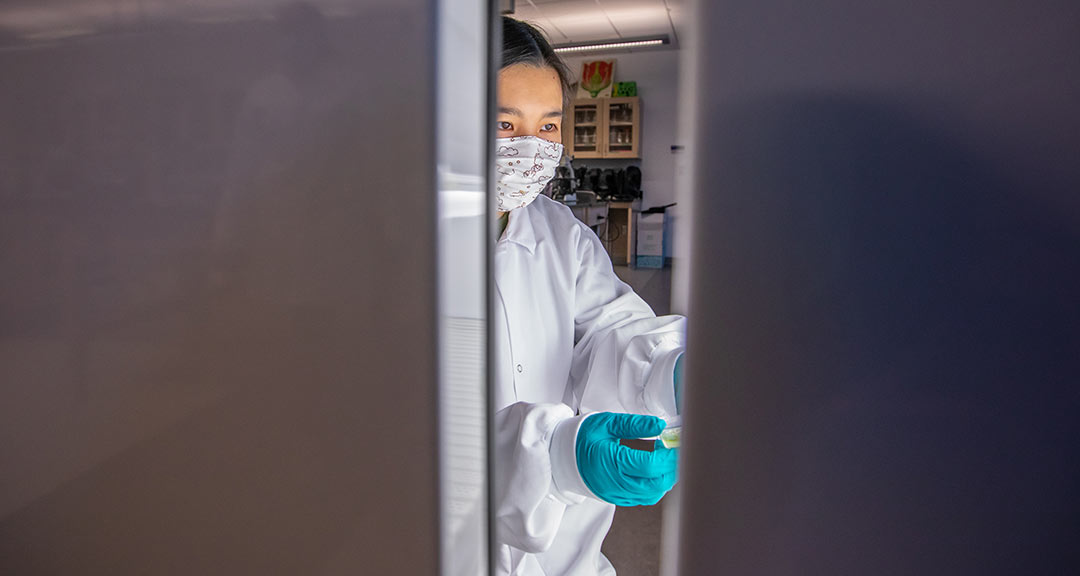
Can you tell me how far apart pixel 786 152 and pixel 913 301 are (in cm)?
9

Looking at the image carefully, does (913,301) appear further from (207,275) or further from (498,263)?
(498,263)

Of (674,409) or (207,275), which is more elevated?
(207,275)

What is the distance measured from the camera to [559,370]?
1101 mm

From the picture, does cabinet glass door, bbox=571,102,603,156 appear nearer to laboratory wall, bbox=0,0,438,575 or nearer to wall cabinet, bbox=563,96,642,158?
wall cabinet, bbox=563,96,642,158

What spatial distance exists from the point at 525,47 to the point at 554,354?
55cm

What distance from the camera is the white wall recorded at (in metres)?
6.71

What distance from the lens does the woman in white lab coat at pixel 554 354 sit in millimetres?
540

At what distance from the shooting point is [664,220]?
6363 mm

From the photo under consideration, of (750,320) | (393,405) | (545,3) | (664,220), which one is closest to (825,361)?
(750,320)

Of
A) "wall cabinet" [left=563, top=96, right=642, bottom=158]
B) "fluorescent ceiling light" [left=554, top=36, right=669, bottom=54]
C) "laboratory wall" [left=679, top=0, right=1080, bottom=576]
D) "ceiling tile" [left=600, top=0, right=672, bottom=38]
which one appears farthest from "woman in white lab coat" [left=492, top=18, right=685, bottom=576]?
"wall cabinet" [left=563, top=96, right=642, bottom=158]

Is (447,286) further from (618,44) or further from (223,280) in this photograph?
(618,44)

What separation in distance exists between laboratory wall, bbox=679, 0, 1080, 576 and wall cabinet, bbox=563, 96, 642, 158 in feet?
21.2

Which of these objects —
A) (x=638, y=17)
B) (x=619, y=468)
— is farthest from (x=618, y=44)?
(x=619, y=468)

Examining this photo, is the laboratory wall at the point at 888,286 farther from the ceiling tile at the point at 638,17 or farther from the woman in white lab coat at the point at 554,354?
the ceiling tile at the point at 638,17
